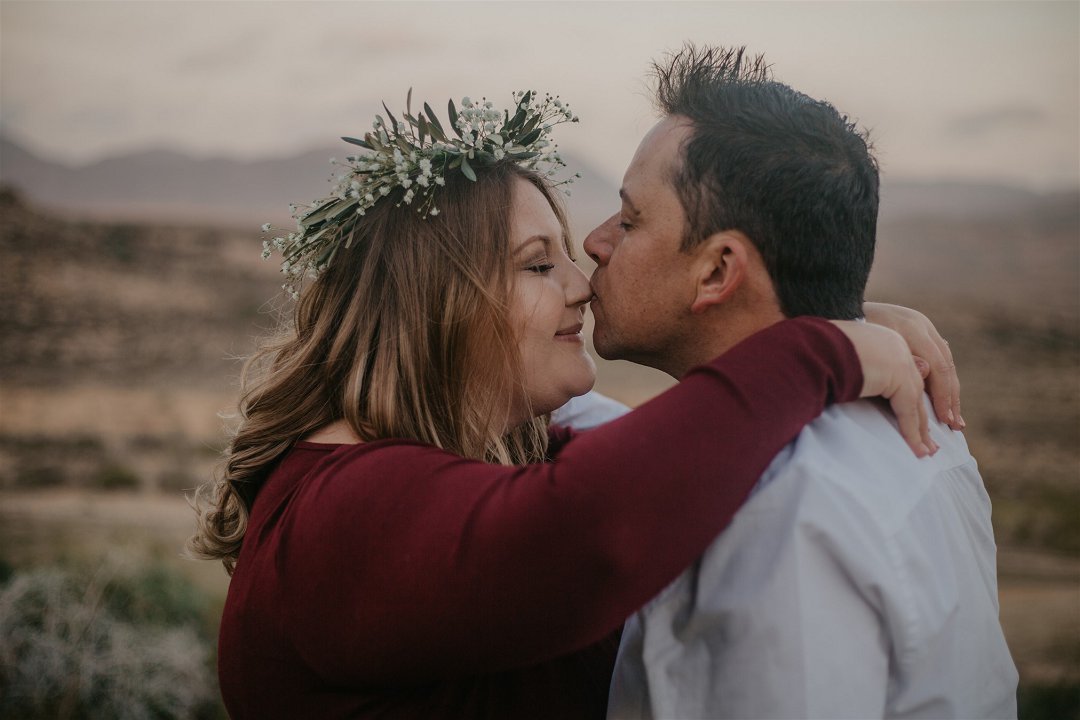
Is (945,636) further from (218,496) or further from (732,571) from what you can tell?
(218,496)

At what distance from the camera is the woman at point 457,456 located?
176cm

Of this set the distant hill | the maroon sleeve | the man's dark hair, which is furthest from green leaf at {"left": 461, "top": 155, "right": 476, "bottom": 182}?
the distant hill

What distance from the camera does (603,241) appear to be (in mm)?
2912

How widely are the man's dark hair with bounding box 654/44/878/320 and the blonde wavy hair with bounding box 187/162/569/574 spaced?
0.62 metres

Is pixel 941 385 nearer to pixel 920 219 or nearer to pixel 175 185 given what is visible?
pixel 920 219

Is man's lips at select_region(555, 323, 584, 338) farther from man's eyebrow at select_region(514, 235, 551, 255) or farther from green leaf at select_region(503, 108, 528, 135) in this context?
green leaf at select_region(503, 108, 528, 135)

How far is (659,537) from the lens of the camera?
1757 millimetres

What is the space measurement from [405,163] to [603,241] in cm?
70

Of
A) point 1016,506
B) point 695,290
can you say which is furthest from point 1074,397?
point 695,290

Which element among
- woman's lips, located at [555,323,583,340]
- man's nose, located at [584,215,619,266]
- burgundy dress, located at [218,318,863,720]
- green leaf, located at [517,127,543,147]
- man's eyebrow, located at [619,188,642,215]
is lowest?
burgundy dress, located at [218,318,863,720]

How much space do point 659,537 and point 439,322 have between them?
3.68 ft

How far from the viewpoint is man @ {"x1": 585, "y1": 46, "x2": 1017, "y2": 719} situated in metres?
1.91

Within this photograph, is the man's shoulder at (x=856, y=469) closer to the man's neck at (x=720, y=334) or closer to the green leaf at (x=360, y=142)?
the man's neck at (x=720, y=334)

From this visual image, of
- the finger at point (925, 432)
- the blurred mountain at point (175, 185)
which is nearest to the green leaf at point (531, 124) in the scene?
the finger at point (925, 432)
